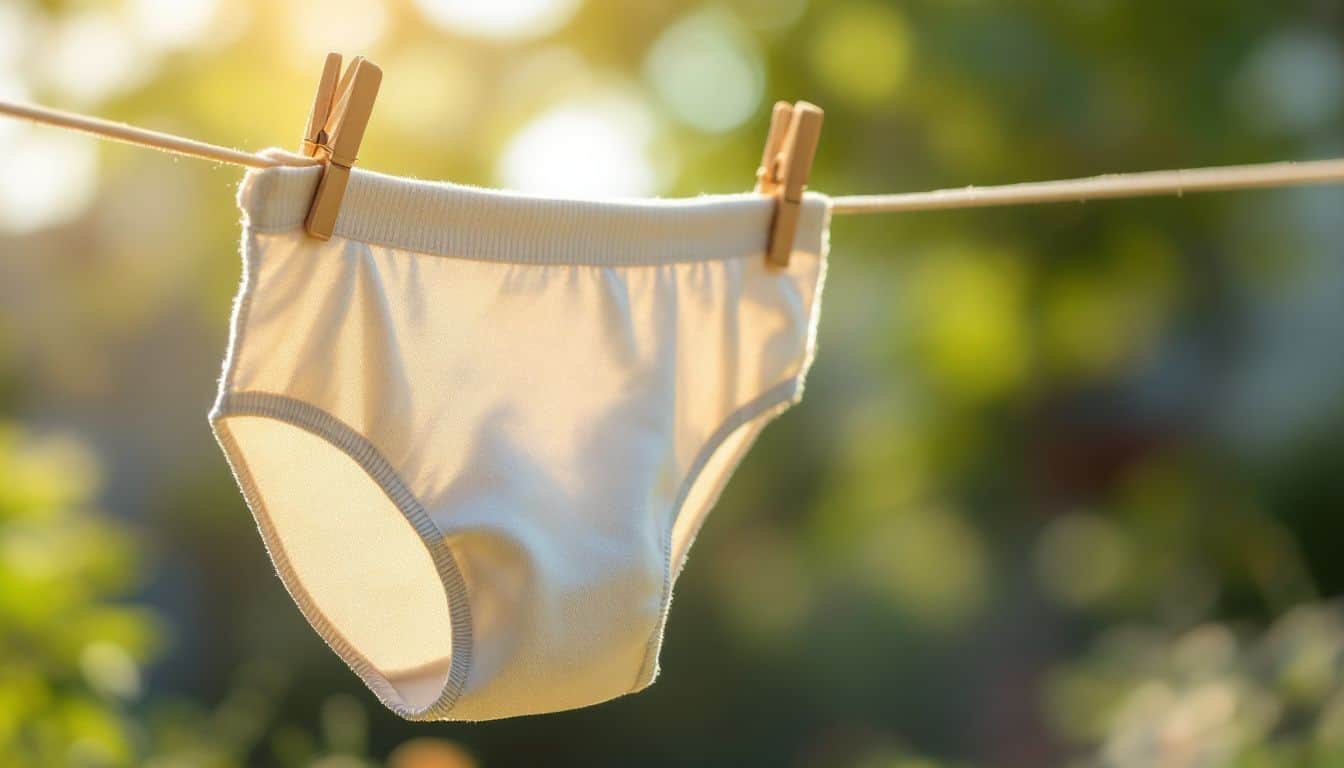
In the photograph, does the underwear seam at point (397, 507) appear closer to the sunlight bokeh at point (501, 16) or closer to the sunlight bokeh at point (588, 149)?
the sunlight bokeh at point (588, 149)

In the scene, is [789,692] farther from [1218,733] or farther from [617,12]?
[617,12]

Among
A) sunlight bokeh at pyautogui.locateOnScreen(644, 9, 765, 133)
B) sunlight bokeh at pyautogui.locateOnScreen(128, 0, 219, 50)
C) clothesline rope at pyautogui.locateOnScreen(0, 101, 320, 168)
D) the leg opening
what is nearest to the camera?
clothesline rope at pyautogui.locateOnScreen(0, 101, 320, 168)

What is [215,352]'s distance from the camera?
3.63 m

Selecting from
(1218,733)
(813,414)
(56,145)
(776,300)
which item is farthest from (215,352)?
(776,300)

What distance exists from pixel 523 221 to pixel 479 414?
0.13 m

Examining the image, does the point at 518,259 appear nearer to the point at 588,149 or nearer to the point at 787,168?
the point at 787,168

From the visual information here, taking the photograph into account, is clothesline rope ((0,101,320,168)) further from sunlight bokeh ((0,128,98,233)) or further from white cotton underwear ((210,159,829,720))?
sunlight bokeh ((0,128,98,233))

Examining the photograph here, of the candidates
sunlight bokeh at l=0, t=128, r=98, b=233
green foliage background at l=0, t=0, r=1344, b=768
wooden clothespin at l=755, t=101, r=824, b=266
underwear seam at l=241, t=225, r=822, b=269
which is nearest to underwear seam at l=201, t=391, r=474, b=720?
underwear seam at l=241, t=225, r=822, b=269

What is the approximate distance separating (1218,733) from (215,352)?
8.80 feet

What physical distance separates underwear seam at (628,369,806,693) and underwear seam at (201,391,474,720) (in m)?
0.15

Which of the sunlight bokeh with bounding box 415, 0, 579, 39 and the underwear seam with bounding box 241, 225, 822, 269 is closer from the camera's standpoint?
the underwear seam with bounding box 241, 225, 822, 269

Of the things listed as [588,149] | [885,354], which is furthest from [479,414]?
[885,354]

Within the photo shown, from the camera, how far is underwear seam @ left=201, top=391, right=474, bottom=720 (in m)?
0.81

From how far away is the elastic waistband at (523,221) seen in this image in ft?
2.53
